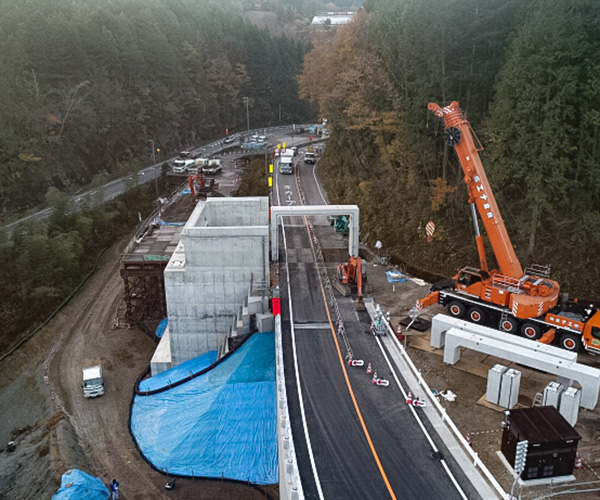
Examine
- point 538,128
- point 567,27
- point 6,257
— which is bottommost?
point 6,257

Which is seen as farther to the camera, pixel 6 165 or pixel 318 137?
pixel 318 137

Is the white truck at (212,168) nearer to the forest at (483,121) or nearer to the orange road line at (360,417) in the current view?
the forest at (483,121)

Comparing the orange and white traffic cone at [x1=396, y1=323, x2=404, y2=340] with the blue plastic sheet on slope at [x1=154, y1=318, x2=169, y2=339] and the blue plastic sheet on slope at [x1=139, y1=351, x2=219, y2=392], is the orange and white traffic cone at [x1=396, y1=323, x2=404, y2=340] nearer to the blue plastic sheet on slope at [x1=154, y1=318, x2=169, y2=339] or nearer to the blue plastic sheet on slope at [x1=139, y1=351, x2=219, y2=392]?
the blue plastic sheet on slope at [x1=139, y1=351, x2=219, y2=392]

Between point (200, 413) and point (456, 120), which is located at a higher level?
point (456, 120)

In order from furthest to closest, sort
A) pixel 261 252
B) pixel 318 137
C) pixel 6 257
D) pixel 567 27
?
1. pixel 318 137
2. pixel 6 257
3. pixel 261 252
4. pixel 567 27

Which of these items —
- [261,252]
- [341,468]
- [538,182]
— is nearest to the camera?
[341,468]

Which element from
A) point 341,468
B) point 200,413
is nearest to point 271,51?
point 200,413

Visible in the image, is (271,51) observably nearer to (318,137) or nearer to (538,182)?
(318,137)
